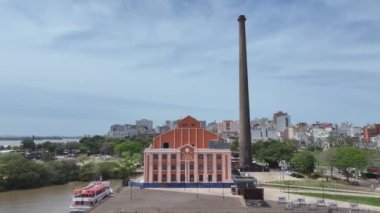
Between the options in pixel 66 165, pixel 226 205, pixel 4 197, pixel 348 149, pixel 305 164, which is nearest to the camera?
pixel 226 205

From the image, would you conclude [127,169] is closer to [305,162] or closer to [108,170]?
[108,170]

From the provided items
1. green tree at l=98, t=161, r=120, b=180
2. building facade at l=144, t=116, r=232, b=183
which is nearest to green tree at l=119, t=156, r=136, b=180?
green tree at l=98, t=161, r=120, b=180

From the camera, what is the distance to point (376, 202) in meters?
42.5

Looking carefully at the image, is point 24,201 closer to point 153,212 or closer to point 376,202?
point 153,212

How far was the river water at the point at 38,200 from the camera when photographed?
155 ft

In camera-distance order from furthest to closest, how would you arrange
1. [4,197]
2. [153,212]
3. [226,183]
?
[4,197]
[226,183]
[153,212]

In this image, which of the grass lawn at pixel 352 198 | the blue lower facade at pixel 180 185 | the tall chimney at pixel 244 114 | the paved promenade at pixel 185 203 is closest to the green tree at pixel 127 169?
the tall chimney at pixel 244 114

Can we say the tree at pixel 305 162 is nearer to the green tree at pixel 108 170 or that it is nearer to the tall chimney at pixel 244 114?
the tall chimney at pixel 244 114

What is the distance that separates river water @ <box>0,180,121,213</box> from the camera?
4716 centimetres

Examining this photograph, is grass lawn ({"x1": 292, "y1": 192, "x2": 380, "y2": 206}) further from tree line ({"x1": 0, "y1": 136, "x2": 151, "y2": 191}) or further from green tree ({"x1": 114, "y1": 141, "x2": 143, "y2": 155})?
green tree ({"x1": 114, "y1": 141, "x2": 143, "y2": 155})

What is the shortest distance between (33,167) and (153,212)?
43.7 meters

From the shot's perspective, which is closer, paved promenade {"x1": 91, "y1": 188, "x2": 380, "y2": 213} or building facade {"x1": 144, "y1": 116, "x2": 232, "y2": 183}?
paved promenade {"x1": 91, "y1": 188, "x2": 380, "y2": 213}

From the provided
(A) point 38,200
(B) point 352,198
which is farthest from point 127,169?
(B) point 352,198

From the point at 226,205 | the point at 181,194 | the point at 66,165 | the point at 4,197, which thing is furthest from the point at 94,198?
the point at 66,165
